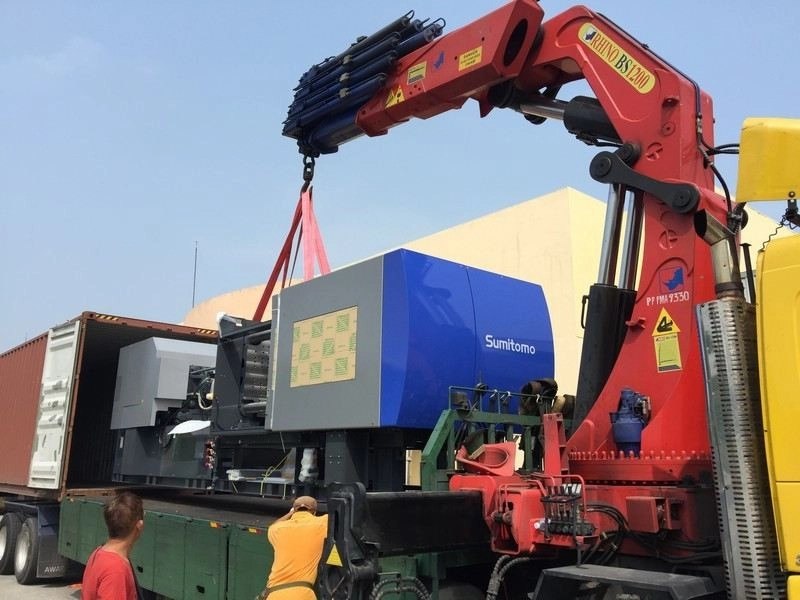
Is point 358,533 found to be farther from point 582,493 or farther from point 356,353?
point 356,353

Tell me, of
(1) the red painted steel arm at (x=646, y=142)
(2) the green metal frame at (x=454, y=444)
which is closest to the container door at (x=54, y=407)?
(2) the green metal frame at (x=454, y=444)

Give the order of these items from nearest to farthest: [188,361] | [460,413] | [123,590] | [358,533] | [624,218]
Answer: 1. [123,590]
2. [358,533]
3. [624,218]
4. [460,413]
5. [188,361]

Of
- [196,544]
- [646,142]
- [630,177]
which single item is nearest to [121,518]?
[630,177]

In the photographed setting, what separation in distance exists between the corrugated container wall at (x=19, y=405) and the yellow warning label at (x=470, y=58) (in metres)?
7.94

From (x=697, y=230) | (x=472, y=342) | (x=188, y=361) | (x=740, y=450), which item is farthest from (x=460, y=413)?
(x=188, y=361)

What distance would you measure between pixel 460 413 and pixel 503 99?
8.05 ft

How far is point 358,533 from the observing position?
3566 millimetres

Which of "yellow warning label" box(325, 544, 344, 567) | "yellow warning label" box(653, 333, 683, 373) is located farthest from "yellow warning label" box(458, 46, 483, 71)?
"yellow warning label" box(325, 544, 344, 567)

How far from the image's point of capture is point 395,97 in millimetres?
6164

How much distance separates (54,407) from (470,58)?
25.1 feet

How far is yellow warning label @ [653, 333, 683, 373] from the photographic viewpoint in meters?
3.94

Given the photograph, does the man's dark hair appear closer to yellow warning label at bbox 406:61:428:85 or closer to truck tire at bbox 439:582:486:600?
truck tire at bbox 439:582:486:600

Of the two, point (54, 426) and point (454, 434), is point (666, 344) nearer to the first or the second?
point (454, 434)

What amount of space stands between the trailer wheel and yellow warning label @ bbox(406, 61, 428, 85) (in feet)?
27.6
